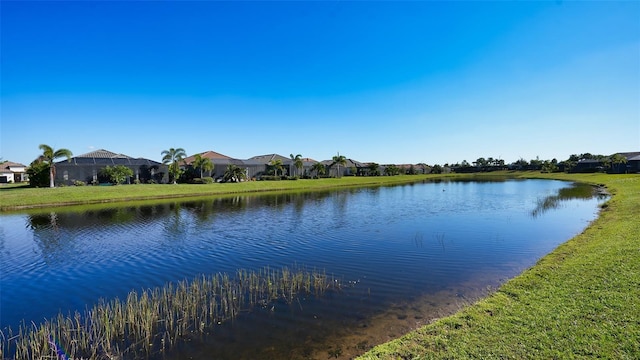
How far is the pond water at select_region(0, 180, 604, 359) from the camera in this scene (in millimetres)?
8773

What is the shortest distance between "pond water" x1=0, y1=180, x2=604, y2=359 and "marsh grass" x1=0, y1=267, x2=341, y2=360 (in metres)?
0.68

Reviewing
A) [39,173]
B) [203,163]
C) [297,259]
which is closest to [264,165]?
[203,163]

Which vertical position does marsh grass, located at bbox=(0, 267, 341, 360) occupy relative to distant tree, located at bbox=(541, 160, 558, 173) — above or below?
below

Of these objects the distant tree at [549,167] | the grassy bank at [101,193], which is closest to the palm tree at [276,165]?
the grassy bank at [101,193]

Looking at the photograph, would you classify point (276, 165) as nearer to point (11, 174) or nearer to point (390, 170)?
point (390, 170)

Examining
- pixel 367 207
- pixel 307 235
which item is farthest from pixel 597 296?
pixel 367 207

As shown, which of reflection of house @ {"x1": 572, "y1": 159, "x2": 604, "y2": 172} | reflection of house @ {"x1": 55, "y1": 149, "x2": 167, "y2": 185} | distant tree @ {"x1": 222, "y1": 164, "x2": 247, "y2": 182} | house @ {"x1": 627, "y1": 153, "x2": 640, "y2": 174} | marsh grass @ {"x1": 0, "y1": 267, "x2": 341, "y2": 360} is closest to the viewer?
marsh grass @ {"x1": 0, "y1": 267, "x2": 341, "y2": 360}

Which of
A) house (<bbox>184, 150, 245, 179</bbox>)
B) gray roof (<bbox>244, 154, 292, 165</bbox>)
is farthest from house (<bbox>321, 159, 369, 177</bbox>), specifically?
house (<bbox>184, 150, 245, 179</bbox>)

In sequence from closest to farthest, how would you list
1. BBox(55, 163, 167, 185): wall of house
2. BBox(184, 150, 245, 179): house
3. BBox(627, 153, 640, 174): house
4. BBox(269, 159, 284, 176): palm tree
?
BBox(55, 163, 167, 185): wall of house → BBox(184, 150, 245, 179): house → BBox(269, 159, 284, 176): palm tree → BBox(627, 153, 640, 174): house

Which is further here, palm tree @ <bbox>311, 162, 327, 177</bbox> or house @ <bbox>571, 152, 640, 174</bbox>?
palm tree @ <bbox>311, 162, 327, 177</bbox>

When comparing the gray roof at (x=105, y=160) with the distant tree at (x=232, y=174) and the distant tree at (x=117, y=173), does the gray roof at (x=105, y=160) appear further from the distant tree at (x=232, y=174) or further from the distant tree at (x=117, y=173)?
the distant tree at (x=232, y=174)

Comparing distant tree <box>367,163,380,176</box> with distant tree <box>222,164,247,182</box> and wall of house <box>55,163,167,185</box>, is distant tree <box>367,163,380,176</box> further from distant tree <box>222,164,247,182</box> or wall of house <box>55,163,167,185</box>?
wall of house <box>55,163,167,185</box>

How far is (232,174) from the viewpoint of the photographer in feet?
209

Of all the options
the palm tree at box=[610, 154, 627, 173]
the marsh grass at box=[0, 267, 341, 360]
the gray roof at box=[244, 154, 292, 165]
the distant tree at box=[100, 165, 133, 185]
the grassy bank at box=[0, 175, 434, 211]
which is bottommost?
the marsh grass at box=[0, 267, 341, 360]
